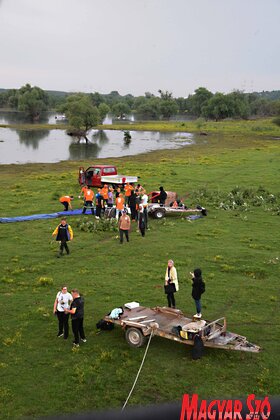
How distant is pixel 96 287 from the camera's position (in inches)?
703

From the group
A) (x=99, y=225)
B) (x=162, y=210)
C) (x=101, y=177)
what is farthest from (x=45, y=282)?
(x=101, y=177)

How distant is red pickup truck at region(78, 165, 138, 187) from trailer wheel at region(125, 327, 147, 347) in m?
24.0

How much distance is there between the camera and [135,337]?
13383 mm

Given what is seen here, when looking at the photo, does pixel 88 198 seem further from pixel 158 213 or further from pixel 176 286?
pixel 176 286

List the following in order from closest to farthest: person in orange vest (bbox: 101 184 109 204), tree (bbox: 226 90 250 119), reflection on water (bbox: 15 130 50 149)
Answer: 1. person in orange vest (bbox: 101 184 109 204)
2. reflection on water (bbox: 15 130 50 149)
3. tree (bbox: 226 90 250 119)

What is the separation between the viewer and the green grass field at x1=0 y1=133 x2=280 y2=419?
453 inches

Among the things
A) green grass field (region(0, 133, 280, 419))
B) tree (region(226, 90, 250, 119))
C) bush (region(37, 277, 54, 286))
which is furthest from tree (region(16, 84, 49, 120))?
bush (region(37, 277, 54, 286))

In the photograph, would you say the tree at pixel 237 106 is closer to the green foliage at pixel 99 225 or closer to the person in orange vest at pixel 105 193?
the person in orange vest at pixel 105 193

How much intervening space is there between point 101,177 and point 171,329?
2567cm

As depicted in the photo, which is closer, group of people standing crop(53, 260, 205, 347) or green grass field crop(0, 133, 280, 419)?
green grass field crop(0, 133, 280, 419)

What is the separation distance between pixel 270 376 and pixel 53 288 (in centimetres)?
885

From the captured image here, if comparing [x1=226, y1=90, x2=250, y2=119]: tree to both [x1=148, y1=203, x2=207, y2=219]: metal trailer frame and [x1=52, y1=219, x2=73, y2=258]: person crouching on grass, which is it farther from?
[x1=52, y1=219, x2=73, y2=258]: person crouching on grass

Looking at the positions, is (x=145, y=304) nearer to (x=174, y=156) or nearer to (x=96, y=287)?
(x=96, y=287)

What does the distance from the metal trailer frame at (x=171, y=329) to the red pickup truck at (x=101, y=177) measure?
23.3 metres
